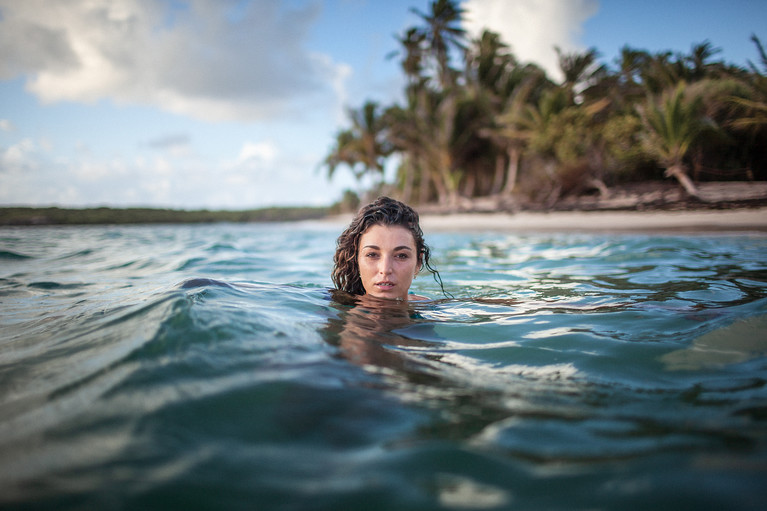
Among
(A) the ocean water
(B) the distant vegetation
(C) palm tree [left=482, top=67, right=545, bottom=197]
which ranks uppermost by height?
(C) palm tree [left=482, top=67, right=545, bottom=197]

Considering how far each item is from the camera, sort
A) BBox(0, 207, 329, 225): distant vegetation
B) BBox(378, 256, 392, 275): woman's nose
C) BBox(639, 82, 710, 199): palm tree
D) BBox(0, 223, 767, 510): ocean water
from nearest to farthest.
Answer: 1. BBox(0, 223, 767, 510): ocean water
2. BBox(378, 256, 392, 275): woman's nose
3. BBox(639, 82, 710, 199): palm tree
4. BBox(0, 207, 329, 225): distant vegetation

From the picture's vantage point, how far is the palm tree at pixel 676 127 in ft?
42.9

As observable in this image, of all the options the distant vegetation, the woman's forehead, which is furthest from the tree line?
the woman's forehead

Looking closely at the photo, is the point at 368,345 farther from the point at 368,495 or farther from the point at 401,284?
the point at 368,495

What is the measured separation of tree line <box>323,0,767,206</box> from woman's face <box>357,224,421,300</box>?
45.4ft

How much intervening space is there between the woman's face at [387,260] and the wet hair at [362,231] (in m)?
0.08

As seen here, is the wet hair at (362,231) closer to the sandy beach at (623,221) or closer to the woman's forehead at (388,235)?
the woman's forehead at (388,235)

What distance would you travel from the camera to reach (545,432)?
134 centimetres

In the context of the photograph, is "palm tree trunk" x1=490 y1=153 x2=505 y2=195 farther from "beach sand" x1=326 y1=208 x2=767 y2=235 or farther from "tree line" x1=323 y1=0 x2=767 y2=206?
"beach sand" x1=326 y1=208 x2=767 y2=235

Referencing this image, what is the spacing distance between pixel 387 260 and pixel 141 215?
34546mm

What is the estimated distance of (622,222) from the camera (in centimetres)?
1267

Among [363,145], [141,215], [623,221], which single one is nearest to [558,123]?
[623,221]

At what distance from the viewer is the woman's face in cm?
298

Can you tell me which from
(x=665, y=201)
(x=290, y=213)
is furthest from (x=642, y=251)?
(x=290, y=213)
